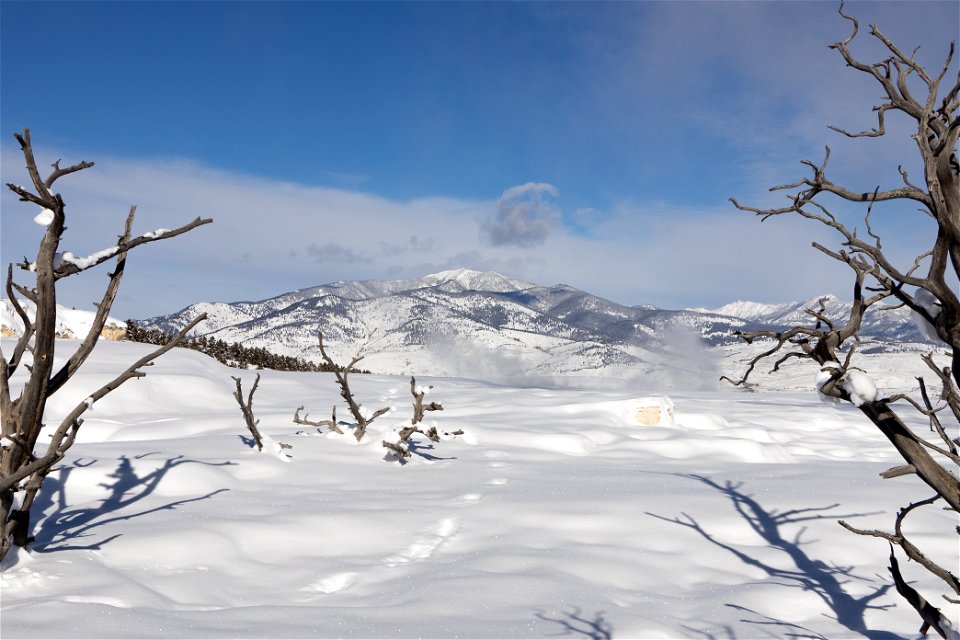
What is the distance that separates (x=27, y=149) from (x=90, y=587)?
2.22m

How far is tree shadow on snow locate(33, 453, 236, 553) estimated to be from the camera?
411 cm

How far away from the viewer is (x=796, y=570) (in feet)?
14.6

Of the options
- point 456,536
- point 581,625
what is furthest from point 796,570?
point 456,536

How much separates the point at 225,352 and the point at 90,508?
14682 mm

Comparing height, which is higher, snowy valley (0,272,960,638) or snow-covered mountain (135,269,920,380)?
snow-covered mountain (135,269,920,380)

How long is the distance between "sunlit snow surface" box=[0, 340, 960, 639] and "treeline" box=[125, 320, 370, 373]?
29.7ft

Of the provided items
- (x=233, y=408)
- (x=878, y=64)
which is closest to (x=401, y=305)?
(x=233, y=408)

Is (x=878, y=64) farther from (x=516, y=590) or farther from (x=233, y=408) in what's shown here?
(x=233, y=408)

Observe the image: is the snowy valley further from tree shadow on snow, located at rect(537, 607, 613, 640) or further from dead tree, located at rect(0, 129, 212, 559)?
dead tree, located at rect(0, 129, 212, 559)

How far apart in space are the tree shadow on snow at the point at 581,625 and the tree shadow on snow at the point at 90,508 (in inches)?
111

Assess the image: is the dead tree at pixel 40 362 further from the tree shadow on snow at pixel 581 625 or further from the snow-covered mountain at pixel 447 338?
the snow-covered mountain at pixel 447 338

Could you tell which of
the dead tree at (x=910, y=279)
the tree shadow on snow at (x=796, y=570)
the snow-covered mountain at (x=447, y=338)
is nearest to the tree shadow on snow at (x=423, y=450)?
the tree shadow on snow at (x=796, y=570)

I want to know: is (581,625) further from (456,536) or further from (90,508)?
(90,508)

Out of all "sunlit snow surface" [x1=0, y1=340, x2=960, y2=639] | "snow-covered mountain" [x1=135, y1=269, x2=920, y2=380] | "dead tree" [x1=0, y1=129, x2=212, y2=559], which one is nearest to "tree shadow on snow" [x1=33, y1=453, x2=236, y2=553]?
"sunlit snow surface" [x1=0, y1=340, x2=960, y2=639]
